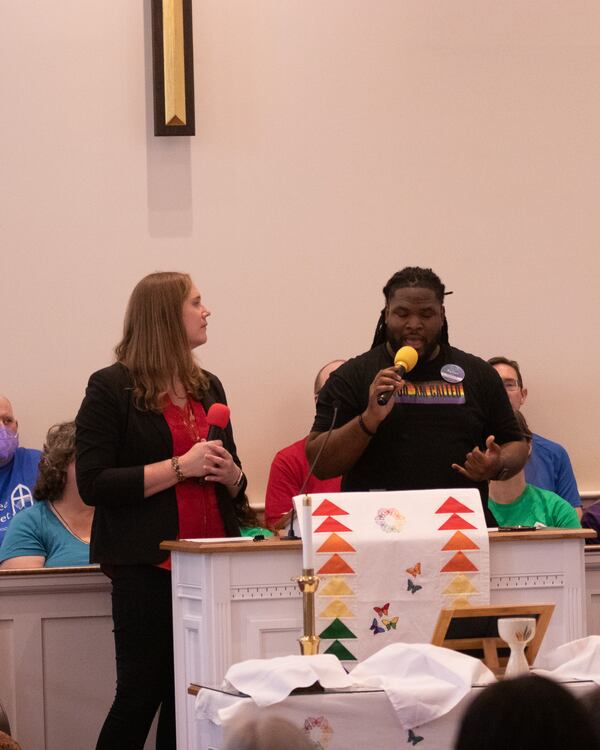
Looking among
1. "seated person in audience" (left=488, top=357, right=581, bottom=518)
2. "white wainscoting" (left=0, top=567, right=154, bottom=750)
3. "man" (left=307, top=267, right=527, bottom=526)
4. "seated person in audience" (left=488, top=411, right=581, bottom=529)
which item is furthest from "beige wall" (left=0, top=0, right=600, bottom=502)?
"man" (left=307, top=267, right=527, bottom=526)

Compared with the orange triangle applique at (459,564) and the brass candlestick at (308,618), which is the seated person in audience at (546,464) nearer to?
the orange triangle applique at (459,564)

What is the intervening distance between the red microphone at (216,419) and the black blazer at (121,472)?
156 millimetres

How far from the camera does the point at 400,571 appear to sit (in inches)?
143

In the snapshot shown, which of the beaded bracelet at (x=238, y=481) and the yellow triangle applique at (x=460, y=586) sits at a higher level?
the beaded bracelet at (x=238, y=481)

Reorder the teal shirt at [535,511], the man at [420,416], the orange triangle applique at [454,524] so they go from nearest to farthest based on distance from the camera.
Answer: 1. the orange triangle applique at [454,524]
2. the man at [420,416]
3. the teal shirt at [535,511]

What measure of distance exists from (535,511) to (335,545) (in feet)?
5.70

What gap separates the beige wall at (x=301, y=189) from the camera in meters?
5.95

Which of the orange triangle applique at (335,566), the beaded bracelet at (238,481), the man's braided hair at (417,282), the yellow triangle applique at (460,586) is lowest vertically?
the yellow triangle applique at (460,586)

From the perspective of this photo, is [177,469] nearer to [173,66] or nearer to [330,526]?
[330,526]

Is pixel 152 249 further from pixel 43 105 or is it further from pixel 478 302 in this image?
pixel 478 302

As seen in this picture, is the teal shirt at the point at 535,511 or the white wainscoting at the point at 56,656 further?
the teal shirt at the point at 535,511

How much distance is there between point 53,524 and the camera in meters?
5.00

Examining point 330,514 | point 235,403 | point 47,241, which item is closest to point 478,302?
point 235,403

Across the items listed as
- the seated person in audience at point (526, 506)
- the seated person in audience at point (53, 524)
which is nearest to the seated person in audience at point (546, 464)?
the seated person in audience at point (526, 506)
